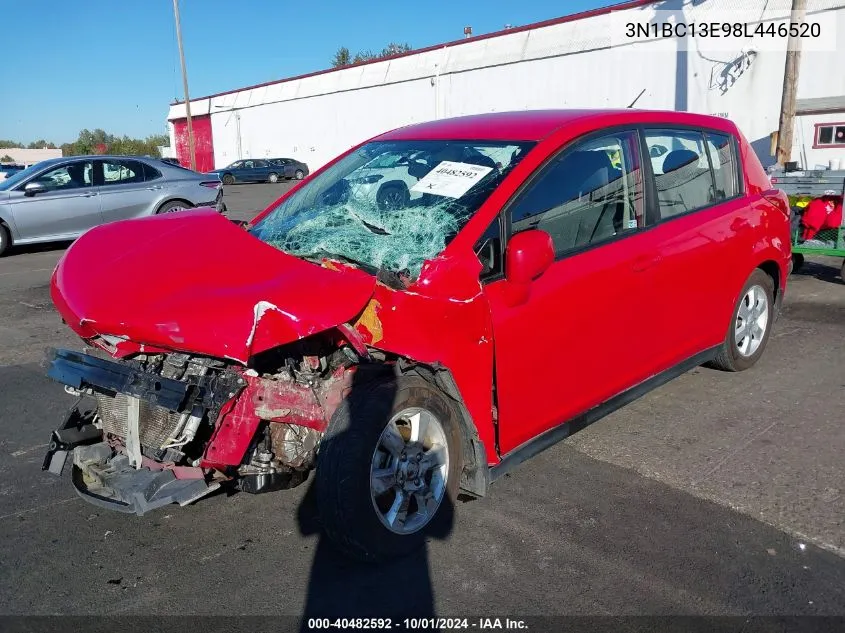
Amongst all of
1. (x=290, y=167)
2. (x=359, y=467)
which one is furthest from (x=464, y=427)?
(x=290, y=167)

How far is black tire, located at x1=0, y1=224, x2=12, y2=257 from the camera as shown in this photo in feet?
38.7

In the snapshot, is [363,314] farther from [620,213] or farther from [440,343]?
[620,213]

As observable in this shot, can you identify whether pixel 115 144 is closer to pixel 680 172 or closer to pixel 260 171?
pixel 260 171

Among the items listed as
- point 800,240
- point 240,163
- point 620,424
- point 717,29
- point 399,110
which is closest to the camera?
point 620,424

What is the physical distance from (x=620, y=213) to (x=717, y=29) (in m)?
19.8

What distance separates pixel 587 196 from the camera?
3844 mm

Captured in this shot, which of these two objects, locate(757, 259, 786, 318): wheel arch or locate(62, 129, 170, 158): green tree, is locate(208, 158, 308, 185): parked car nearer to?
locate(62, 129, 170, 158): green tree

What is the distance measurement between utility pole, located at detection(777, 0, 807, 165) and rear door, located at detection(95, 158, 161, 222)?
1228 centimetres

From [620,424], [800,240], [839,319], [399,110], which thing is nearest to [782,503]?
[620,424]

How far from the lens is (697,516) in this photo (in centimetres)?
353

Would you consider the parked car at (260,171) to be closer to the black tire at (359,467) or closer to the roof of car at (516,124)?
the roof of car at (516,124)

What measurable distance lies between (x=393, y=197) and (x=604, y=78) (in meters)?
22.4

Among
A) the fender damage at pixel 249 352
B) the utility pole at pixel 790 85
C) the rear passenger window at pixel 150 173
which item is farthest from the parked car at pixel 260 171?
the fender damage at pixel 249 352

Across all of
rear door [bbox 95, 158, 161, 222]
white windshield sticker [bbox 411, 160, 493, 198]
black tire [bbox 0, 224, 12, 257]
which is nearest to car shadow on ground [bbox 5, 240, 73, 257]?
black tire [bbox 0, 224, 12, 257]
